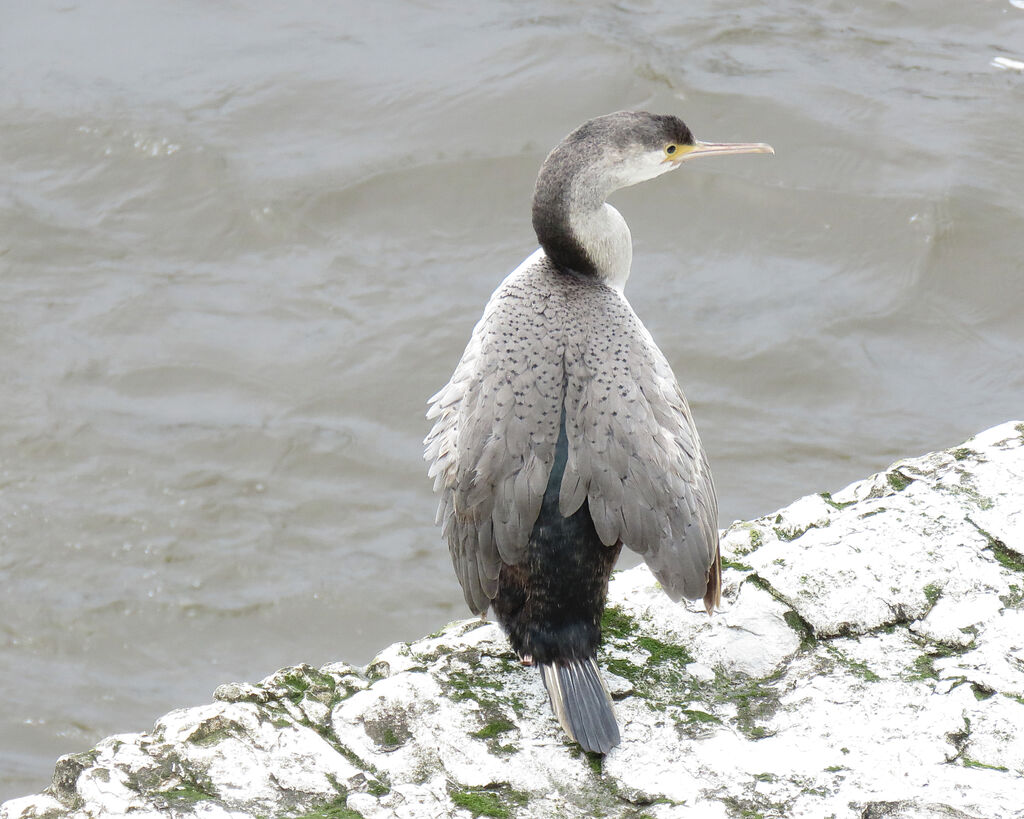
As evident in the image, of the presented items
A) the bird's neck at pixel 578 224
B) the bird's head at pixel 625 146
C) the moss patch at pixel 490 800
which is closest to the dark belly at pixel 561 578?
the moss patch at pixel 490 800

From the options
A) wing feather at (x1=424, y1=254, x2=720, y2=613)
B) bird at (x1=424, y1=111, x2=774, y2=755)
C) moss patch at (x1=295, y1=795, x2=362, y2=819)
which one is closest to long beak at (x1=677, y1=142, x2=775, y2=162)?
bird at (x1=424, y1=111, x2=774, y2=755)

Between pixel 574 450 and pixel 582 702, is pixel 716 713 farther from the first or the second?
pixel 574 450

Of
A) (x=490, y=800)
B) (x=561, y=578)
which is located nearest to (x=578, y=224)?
(x=561, y=578)

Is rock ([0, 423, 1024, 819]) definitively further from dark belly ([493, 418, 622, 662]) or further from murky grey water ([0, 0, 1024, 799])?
murky grey water ([0, 0, 1024, 799])

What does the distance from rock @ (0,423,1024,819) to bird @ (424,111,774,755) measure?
0.17m

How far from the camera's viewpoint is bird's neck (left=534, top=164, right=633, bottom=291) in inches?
156

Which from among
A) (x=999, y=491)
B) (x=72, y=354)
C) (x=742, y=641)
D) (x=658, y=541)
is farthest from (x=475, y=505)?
(x=72, y=354)

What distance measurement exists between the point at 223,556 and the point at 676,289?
3210mm

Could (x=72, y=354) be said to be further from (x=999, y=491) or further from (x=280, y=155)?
(x=999, y=491)

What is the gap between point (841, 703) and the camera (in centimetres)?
352

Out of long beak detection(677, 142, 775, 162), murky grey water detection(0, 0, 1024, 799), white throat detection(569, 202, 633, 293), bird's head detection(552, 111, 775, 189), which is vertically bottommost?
murky grey water detection(0, 0, 1024, 799)

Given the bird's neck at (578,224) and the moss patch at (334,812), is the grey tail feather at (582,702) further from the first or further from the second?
the bird's neck at (578,224)

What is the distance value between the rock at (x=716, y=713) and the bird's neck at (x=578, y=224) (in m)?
1.08

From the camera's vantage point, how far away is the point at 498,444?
366 cm
